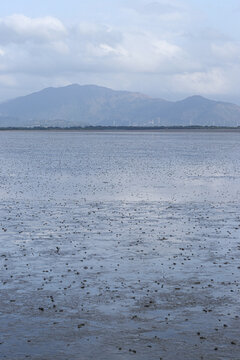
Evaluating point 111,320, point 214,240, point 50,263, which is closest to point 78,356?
point 111,320

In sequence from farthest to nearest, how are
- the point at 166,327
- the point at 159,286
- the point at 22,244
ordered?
the point at 22,244, the point at 159,286, the point at 166,327

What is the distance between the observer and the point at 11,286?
21.7m

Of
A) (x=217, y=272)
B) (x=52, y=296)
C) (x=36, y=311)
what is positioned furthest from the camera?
(x=217, y=272)

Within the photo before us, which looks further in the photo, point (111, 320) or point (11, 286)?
point (11, 286)

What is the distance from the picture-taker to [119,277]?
23.2 meters

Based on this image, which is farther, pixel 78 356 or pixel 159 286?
pixel 159 286

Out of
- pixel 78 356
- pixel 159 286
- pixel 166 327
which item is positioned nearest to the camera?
pixel 78 356

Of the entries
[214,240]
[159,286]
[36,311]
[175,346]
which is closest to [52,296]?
[36,311]

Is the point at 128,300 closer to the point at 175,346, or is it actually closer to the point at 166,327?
the point at 166,327

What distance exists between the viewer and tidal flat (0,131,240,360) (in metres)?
16.4

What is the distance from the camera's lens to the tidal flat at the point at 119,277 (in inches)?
646

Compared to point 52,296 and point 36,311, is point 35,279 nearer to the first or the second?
point 52,296

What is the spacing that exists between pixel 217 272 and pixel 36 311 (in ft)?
30.0

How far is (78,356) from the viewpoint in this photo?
50.5 feet
